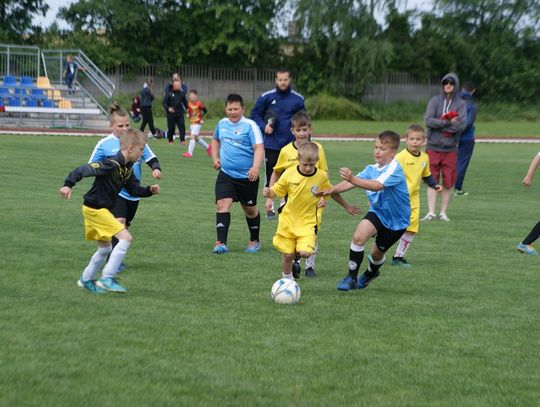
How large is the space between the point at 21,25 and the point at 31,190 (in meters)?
37.5

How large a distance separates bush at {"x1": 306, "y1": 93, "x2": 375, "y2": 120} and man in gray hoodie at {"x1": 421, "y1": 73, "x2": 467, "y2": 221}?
1354 inches

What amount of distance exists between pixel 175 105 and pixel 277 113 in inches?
597

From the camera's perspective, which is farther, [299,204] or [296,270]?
[296,270]

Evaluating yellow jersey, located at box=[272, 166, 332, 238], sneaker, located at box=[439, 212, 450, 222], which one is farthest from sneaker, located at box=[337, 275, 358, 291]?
sneaker, located at box=[439, 212, 450, 222]

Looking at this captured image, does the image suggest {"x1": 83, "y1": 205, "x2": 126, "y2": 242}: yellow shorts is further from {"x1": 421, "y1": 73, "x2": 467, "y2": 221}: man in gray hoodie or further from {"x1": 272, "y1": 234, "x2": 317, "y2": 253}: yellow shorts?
{"x1": 421, "y1": 73, "x2": 467, "y2": 221}: man in gray hoodie

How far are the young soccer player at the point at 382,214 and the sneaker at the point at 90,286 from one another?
7.17 feet

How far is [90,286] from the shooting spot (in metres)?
7.88

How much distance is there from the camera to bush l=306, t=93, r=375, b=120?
162 ft

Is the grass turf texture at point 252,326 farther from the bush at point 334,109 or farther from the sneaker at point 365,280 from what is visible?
the bush at point 334,109

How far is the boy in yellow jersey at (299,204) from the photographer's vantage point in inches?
326

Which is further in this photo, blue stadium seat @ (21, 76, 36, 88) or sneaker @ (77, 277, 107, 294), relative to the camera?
blue stadium seat @ (21, 76, 36, 88)

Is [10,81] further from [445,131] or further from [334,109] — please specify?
[445,131]

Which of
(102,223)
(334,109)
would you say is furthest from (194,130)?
(334,109)

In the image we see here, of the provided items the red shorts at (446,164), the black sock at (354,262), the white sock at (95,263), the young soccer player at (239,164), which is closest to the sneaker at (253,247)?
the young soccer player at (239,164)
